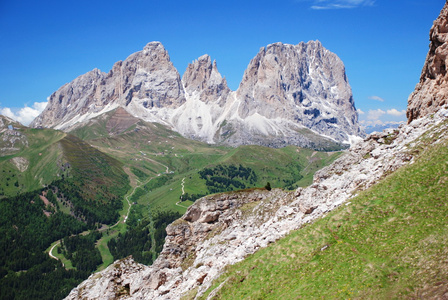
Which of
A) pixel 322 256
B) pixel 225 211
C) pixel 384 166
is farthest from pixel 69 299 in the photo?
pixel 384 166

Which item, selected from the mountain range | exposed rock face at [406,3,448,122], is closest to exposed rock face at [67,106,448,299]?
the mountain range

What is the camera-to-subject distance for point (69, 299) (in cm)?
5447

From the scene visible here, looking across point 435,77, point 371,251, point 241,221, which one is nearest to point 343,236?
point 371,251

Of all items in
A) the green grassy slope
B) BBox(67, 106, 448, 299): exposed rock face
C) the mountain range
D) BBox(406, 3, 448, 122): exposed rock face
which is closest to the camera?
the green grassy slope

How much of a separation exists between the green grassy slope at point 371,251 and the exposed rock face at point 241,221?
3.92 metres

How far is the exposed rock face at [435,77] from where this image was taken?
4981cm

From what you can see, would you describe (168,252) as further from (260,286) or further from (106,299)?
(260,286)

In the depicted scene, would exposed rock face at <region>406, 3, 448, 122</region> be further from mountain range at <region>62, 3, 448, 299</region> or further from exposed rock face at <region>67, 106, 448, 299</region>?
exposed rock face at <region>67, 106, 448, 299</region>

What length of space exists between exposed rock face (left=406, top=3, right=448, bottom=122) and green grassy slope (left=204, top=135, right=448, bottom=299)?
16451 millimetres

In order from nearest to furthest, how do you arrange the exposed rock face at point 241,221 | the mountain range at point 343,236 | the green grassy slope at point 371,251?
the green grassy slope at point 371,251 → the mountain range at point 343,236 → the exposed rock face at point 241,221

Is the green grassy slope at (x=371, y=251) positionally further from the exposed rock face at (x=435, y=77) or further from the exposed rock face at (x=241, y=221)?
the exposed rock face at (x=435, y=77)

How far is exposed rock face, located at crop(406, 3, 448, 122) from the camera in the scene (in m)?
49.8

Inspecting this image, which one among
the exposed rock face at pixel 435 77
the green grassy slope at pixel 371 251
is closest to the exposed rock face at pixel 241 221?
the green grassy slope at pixel 371 251

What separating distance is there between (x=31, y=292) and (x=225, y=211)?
185 m
